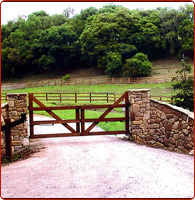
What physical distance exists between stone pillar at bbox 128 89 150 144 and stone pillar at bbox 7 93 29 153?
3821mm

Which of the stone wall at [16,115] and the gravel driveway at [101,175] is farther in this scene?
the stone wall at [16,115]

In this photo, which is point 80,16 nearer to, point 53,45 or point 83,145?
point 53,45

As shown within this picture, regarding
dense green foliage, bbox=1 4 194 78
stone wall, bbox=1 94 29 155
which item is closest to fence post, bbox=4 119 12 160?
stone wall, bbox=1 94 29 155

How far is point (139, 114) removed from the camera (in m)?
9.30

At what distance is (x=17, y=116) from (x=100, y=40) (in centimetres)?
3366

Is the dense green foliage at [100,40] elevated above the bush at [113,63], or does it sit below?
above

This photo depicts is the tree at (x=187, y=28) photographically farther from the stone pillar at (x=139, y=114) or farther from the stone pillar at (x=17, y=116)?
the stone pillar at (x=17, y=116)

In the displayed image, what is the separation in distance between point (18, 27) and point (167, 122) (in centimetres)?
4860

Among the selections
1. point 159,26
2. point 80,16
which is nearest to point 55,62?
point 80,16

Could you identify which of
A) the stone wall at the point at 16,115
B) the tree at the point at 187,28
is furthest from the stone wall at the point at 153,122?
the tree at the point at 187,28

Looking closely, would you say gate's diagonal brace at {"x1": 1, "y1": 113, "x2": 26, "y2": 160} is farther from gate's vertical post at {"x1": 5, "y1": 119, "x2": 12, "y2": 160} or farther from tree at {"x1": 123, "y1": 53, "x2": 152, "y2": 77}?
tree at {"x1": 123, "y1": 53, "x2": 152, "y2": 77}

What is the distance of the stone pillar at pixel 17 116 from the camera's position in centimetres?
853

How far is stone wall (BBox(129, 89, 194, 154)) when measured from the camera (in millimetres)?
8805

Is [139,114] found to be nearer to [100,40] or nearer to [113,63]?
[113,63]
